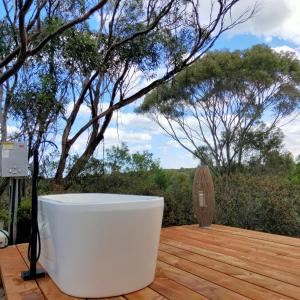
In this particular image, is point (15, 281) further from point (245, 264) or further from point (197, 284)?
point (245, 264)

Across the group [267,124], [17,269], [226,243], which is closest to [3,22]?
[17,269]

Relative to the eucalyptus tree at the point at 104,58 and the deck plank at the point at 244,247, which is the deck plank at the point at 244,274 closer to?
the deck plank at the point at 244,247

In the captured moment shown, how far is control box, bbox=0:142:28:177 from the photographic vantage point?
3.62 m

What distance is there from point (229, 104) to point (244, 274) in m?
9.41

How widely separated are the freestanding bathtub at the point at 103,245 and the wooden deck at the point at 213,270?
10cm

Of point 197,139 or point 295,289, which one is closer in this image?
point 295,289

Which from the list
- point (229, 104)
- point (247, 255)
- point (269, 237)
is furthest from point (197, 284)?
point (229, 104)

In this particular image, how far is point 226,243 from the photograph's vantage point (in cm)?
351

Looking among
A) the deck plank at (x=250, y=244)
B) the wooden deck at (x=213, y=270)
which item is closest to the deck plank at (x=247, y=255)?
the wooden deck at (x=213, y=270)

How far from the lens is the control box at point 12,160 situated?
143 inches

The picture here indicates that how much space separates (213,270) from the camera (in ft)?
8.34

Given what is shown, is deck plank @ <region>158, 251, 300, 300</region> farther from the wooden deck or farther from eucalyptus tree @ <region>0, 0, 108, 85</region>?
eucalyptus tree @ <region>0, 0, 108, 85</region>

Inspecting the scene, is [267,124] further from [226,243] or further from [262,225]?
[226,243]

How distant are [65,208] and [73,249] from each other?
25cm
